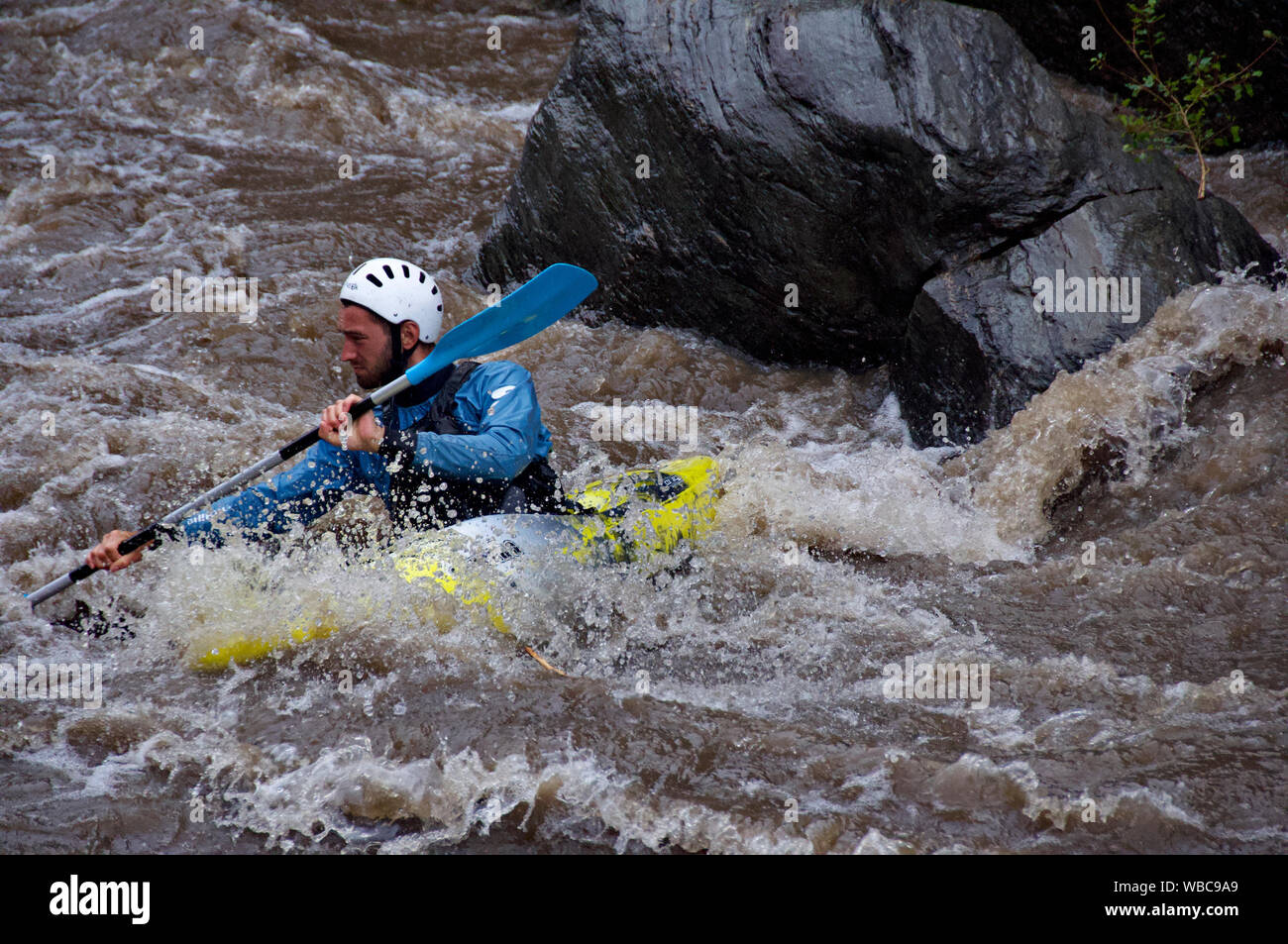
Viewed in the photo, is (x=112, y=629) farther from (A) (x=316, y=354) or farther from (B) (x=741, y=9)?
(B) (x=741, y=9)

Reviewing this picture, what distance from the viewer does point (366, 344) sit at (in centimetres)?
400

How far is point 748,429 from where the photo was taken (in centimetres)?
545

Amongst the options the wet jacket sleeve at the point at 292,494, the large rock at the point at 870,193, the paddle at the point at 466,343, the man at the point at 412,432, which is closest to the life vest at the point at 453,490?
the man at the point at 412,432

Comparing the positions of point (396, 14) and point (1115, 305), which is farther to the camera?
point (396, 14)

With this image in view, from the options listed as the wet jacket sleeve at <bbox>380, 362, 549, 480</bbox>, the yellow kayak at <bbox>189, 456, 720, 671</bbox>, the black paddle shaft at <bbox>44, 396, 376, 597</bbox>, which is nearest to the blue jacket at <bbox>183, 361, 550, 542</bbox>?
the wet jacket sleeve at <bbox>380, 362, 549, 480</bbox>

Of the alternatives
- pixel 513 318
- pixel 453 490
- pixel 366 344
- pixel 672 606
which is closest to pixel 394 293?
pixel 366 344

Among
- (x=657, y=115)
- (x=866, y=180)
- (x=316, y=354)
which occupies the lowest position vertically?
(x=316, y=354)

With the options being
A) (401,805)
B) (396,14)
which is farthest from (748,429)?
(396,14)

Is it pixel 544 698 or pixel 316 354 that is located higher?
pixel 316 354

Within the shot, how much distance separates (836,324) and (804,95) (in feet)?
3.71

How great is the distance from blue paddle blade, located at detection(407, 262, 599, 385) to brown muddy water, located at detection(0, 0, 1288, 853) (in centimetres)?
82

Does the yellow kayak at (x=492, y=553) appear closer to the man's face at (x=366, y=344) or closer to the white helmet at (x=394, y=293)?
the man's face at (x=366, y=344)
